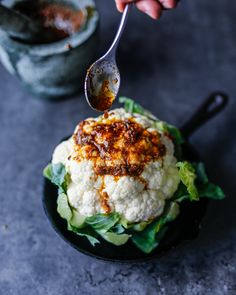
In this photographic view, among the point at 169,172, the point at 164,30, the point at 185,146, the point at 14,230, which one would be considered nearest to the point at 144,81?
the point at 164,30

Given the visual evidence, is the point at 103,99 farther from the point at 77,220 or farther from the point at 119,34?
the point at 77,220

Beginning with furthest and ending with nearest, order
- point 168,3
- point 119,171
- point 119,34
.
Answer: point 168,3
point 119,34
point 119,171

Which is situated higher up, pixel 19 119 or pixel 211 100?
pixel 211 100

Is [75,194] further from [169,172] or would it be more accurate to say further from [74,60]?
[74,60]

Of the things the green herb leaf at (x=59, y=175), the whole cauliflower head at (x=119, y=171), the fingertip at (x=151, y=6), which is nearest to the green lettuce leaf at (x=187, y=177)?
the whole cauliflower head at (x=119, y=171)

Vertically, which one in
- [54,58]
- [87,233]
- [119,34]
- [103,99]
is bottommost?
[87,233]

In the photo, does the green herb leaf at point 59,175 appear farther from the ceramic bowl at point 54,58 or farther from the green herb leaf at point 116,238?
the ceramic bowl at point 54,58

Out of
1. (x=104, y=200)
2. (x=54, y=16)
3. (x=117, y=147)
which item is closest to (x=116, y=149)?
(x=117, y=147)

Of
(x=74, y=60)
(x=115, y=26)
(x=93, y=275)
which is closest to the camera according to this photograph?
(x=93, y=275)
